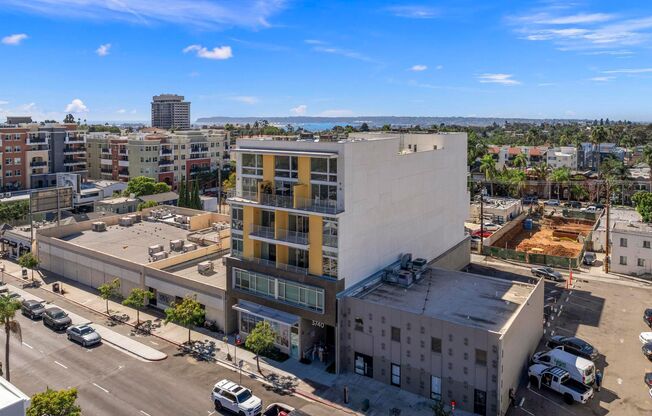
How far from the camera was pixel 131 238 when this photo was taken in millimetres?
59469

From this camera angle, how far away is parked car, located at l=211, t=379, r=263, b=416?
29.2 m

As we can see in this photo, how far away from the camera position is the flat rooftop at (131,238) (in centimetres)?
5325

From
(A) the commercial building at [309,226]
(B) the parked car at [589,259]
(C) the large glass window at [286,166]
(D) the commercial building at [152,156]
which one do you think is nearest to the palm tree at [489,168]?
(B) the parked car at [589,259]

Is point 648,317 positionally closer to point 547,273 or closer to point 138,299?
point 547,273

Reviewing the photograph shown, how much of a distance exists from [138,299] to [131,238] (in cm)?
1872

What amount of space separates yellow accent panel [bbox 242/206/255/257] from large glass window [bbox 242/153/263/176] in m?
2.85

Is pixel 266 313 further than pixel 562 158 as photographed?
No

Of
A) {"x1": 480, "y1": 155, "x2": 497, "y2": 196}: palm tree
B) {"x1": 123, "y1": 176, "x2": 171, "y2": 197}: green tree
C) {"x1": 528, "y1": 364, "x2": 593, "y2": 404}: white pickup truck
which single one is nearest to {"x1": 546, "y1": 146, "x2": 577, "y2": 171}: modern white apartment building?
{"x1": 480, "y1": 155, "x2": 497, "y2": 196}: palm tree

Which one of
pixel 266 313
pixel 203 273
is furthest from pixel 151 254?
pixel 266 313

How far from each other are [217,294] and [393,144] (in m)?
19.1

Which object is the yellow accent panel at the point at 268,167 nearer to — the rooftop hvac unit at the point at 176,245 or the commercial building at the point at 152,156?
the rooftop hvac unit at the point at 176,245

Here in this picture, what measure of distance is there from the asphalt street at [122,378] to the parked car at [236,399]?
901mm

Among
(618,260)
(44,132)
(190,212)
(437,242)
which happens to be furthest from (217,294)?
(44,132)

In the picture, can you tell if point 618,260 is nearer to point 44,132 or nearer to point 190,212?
point 190,212
